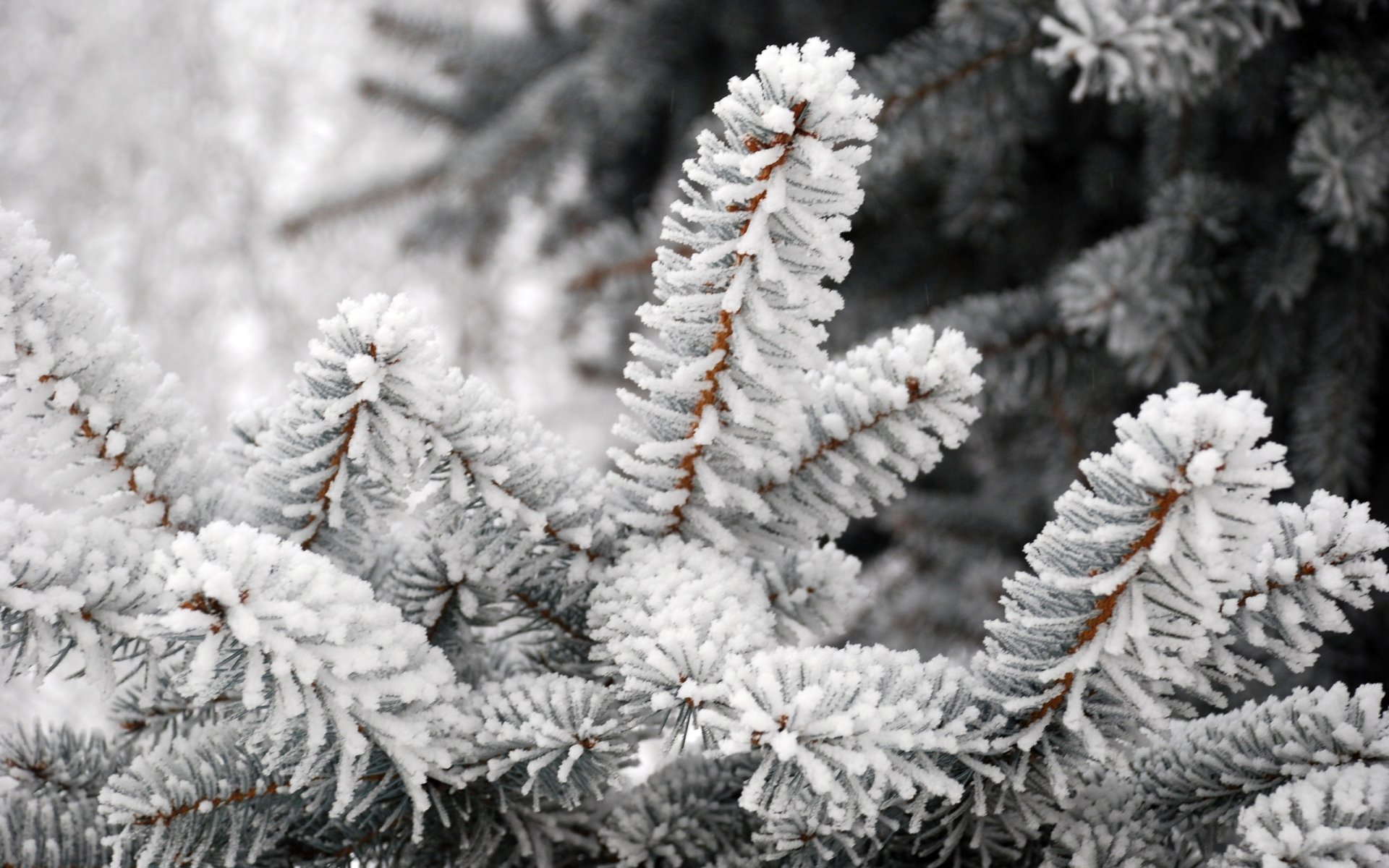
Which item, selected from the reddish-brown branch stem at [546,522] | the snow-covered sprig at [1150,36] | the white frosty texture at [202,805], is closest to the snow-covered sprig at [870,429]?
the reddish-brown branch stem at [546,522]

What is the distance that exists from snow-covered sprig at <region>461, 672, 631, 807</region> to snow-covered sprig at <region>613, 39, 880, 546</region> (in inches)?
5.0

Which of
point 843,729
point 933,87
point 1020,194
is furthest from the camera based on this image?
point 1020,194

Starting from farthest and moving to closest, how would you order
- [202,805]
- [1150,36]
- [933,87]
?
[933,87], [1150,36], [202,805]

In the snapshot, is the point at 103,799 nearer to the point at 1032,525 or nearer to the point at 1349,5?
the point at 1349,5

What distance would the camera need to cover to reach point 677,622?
0.49 m

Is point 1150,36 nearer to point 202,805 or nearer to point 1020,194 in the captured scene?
point 1020,194

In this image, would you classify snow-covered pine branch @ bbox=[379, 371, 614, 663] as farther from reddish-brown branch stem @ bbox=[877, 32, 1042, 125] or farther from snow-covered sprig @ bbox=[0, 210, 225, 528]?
reddish-brown branch stem @ bbox=[877, 32, 1042, 125]

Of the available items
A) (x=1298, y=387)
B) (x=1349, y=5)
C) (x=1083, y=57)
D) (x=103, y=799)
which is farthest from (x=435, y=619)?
(x=1349, y=5)

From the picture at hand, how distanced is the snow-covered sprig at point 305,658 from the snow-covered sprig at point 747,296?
18cm

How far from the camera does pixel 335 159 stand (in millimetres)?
6816

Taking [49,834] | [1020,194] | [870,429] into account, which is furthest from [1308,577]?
[1020,194]

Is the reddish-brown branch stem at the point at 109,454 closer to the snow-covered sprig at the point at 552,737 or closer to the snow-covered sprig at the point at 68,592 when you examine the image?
the snow-covered sprig at the point at 68,592

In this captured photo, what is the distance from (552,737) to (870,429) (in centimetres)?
27

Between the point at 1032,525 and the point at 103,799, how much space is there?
5.37 feet
